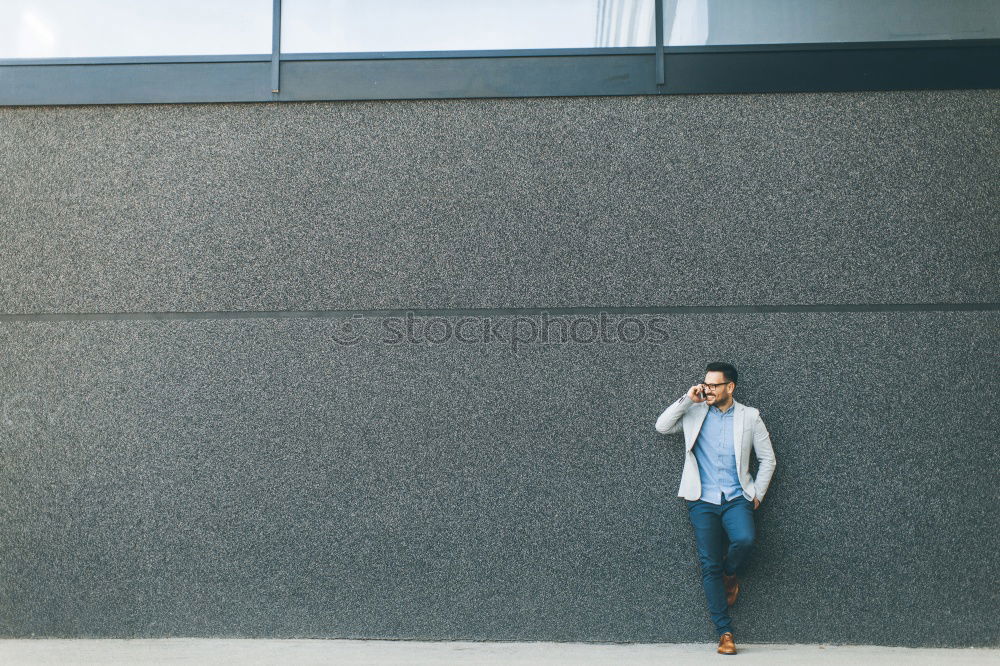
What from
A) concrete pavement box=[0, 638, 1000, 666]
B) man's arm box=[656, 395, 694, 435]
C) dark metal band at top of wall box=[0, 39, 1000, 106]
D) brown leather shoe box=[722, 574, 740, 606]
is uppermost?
dark metal band at top of wall box=[0, 39, 1000, 106]

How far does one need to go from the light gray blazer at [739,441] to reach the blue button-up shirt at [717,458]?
0.03 m

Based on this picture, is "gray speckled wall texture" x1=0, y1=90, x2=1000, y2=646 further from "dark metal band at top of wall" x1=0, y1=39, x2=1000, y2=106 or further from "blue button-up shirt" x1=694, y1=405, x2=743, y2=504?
"blue button-up shirt" x1=694, y1=405, x2=743, y2=504

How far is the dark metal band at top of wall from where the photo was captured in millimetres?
3756

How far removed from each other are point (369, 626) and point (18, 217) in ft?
10.0

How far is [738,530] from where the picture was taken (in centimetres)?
334

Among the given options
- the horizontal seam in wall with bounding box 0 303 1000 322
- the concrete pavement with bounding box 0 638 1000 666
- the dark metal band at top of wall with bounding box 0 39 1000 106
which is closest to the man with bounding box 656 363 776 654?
the concrete pavement with bounding box 0 638 1000 666

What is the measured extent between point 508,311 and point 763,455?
1509 mm

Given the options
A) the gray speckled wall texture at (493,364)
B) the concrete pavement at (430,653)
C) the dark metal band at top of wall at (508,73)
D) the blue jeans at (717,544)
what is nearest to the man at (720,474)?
the blue jeans at (717,544)

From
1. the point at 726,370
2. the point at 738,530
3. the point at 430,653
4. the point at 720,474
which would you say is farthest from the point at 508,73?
the point at 430,653

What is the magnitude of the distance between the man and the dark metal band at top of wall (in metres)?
1.67

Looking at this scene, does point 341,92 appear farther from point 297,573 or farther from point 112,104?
point 297,573

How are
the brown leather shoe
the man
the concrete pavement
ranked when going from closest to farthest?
the concrete pavement → the man → the brown leather shoe

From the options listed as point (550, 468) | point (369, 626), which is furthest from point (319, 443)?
point (550, 468)

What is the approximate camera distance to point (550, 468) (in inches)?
Answer: 145
